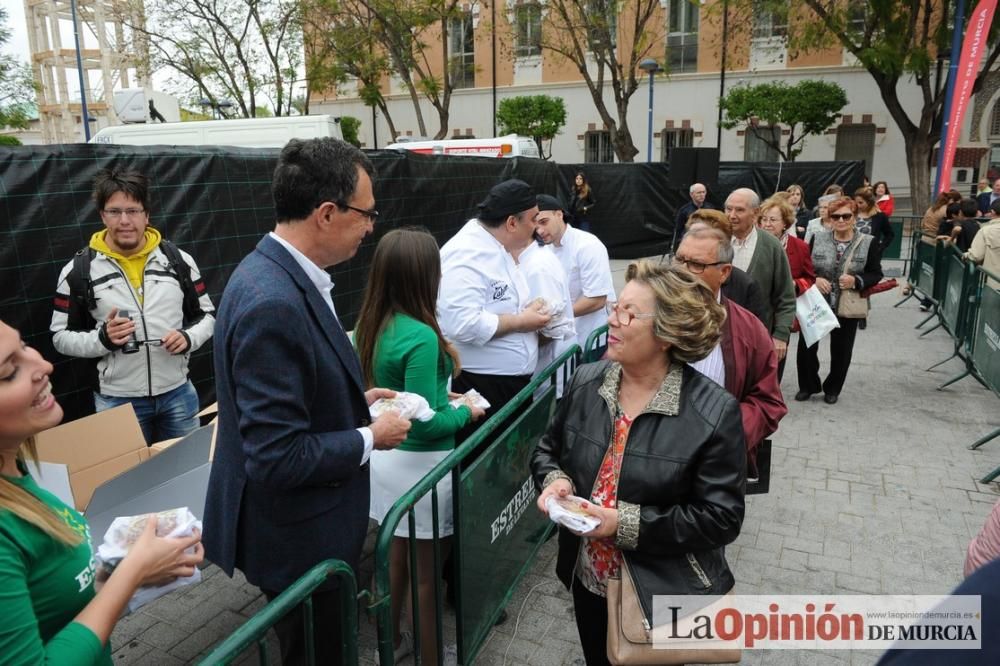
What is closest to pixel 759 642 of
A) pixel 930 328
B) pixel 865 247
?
pixel 865 247

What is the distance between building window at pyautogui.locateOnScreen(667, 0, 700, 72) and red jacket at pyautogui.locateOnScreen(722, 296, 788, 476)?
3078 cm

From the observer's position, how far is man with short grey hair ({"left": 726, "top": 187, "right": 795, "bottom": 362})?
196 inches

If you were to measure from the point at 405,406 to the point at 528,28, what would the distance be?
31607 mm

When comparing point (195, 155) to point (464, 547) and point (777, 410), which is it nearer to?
point (464, 547)

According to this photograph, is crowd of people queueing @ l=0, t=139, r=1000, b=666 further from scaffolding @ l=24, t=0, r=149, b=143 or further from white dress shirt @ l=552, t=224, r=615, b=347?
scaffolding @ l=24, t=0, r=149, b=143

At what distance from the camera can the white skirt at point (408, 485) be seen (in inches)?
110

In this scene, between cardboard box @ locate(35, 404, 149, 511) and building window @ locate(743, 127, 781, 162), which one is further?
building window @ locate(743, 127, 781, 162)

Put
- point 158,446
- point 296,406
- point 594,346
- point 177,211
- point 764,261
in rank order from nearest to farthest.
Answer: point 296,406 → point 158,446 → point 594,346 → point 177,211 → point 764,261

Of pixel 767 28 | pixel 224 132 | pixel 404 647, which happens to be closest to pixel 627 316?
pixel 404 647

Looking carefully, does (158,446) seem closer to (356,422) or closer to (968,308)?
(356,422)

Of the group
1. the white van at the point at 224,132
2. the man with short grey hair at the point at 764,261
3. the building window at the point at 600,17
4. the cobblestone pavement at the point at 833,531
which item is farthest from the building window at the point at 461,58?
the man with short grey hair at the point at 764,261

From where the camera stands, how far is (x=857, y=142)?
29.0 metres

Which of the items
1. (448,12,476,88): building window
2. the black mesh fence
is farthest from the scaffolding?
the black mesh fence

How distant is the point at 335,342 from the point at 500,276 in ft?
6.11
